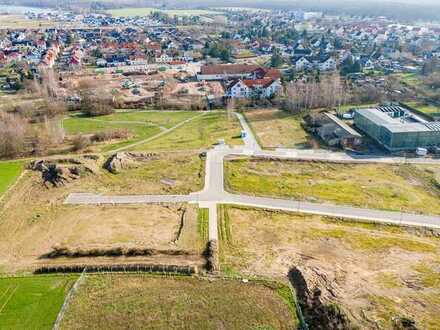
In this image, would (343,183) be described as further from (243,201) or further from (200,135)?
(200,135)

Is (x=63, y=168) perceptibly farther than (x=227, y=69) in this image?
No

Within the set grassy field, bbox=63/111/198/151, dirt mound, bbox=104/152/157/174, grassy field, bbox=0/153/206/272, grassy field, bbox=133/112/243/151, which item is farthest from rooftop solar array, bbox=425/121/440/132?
grassy field, bbox=63/111/198/151

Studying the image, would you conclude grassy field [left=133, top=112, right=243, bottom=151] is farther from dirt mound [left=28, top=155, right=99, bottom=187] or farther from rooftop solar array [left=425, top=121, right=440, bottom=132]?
rooftop solar array [left=425, top=121, right=440, bottom=132]

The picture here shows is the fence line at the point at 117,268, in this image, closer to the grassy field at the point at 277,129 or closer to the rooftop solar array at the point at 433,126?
the grassy field at the point at 277,129

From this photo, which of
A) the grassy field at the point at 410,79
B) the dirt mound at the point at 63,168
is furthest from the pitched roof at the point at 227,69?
the dirt mound at the point at 63,168

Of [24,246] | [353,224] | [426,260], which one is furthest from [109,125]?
[426,260]

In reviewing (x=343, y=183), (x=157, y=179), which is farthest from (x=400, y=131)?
(x=157, y=179)

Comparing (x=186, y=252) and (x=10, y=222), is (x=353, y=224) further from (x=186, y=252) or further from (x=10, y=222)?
(x=10, y=222)
